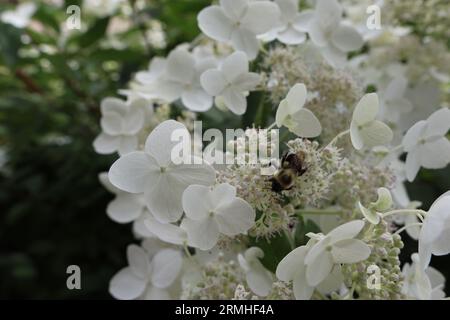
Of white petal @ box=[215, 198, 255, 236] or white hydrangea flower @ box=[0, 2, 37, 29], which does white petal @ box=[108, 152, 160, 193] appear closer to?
white petal @ box=[215, 198, 255, 236]

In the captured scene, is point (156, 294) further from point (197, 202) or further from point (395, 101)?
point (395, 101)

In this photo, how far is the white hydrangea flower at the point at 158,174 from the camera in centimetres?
65

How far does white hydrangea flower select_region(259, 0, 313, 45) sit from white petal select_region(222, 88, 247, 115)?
116 millimetres

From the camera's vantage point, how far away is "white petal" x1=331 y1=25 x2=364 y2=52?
934mm

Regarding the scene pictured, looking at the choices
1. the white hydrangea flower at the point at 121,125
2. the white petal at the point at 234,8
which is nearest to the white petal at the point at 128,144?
the white hydrangea flower at the point at 121,125

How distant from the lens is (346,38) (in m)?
0.96

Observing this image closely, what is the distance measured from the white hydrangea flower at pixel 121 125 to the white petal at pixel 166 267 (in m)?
0.16

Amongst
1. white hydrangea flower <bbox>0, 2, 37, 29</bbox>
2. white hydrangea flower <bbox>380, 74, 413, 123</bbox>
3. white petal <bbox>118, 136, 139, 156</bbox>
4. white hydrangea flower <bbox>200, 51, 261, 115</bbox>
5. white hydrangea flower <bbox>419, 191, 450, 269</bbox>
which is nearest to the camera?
white hydrangea flower <bbox>419, 191, 450, 269</bbox>

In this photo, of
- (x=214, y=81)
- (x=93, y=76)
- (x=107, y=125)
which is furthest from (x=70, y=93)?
(x=214, y=81)

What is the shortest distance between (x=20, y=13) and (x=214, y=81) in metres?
0.69

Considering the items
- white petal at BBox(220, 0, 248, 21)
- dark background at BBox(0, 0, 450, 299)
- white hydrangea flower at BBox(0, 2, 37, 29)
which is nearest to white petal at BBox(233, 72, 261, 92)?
white petal at BBox(220, 0, 248, 21)

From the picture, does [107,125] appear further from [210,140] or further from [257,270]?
[257,270]

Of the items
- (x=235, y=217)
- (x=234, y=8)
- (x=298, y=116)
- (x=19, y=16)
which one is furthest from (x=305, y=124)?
(x=19, y=16)

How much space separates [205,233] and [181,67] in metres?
0.37
